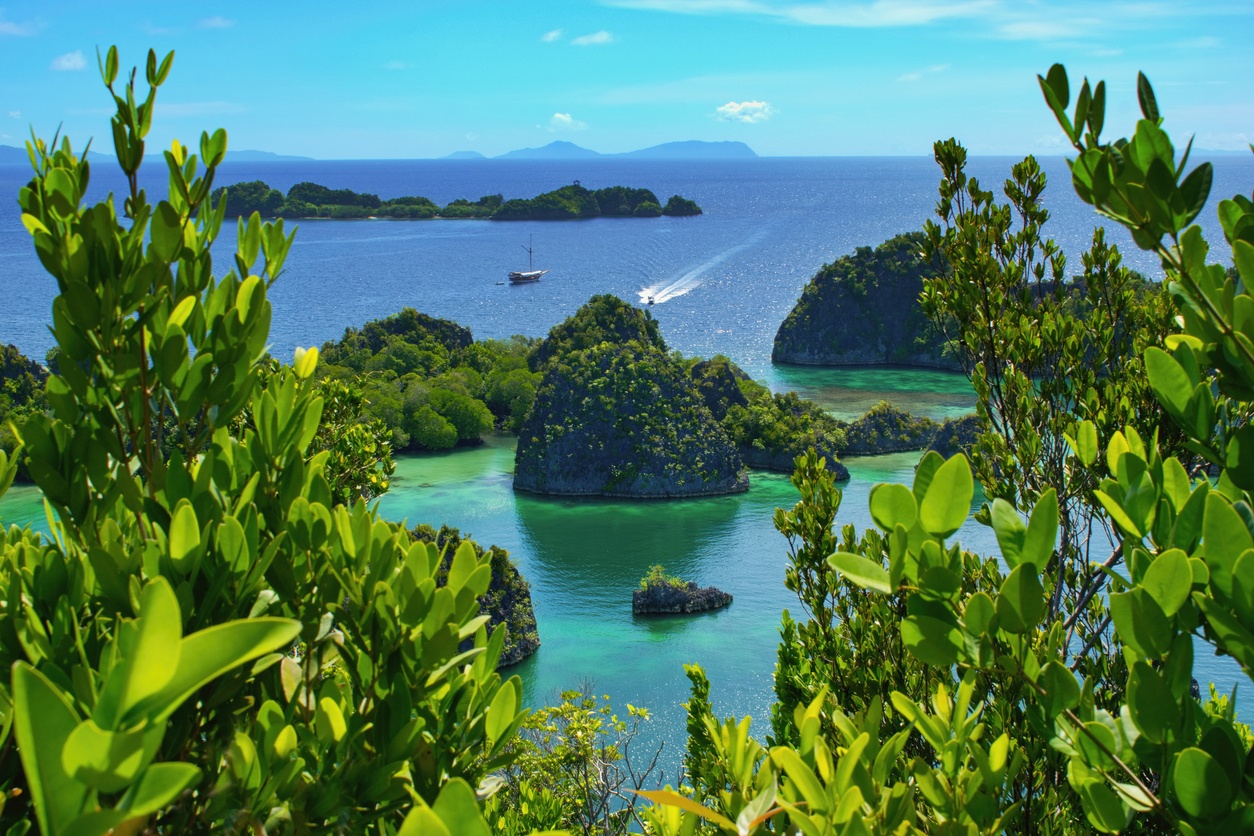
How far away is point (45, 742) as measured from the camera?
29.9 inches

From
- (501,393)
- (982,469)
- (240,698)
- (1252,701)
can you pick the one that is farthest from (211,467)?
(501,393)

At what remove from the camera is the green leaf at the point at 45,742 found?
0.74 meters

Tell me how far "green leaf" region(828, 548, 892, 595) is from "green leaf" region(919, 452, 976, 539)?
0.34ft

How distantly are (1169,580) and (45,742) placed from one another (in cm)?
120

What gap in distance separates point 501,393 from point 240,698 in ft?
130

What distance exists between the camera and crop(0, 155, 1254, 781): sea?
2050 centimetres

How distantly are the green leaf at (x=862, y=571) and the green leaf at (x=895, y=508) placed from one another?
0.08 m

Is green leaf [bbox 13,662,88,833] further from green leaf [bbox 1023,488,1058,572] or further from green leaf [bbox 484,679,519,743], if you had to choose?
green leaf [bbox 1023,488,1058,572]

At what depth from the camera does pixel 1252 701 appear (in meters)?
16.8

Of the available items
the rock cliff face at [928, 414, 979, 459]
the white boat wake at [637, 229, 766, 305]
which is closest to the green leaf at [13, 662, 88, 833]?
the rock cliff face at [928, 414, 979, 459]

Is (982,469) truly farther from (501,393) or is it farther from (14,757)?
(501,393)

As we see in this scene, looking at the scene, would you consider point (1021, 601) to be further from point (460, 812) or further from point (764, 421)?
point (764, 421)

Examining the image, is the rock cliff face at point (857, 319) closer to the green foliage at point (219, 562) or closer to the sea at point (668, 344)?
the sea at point (668, 344)

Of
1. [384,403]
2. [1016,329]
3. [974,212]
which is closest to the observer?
[1016,329]
